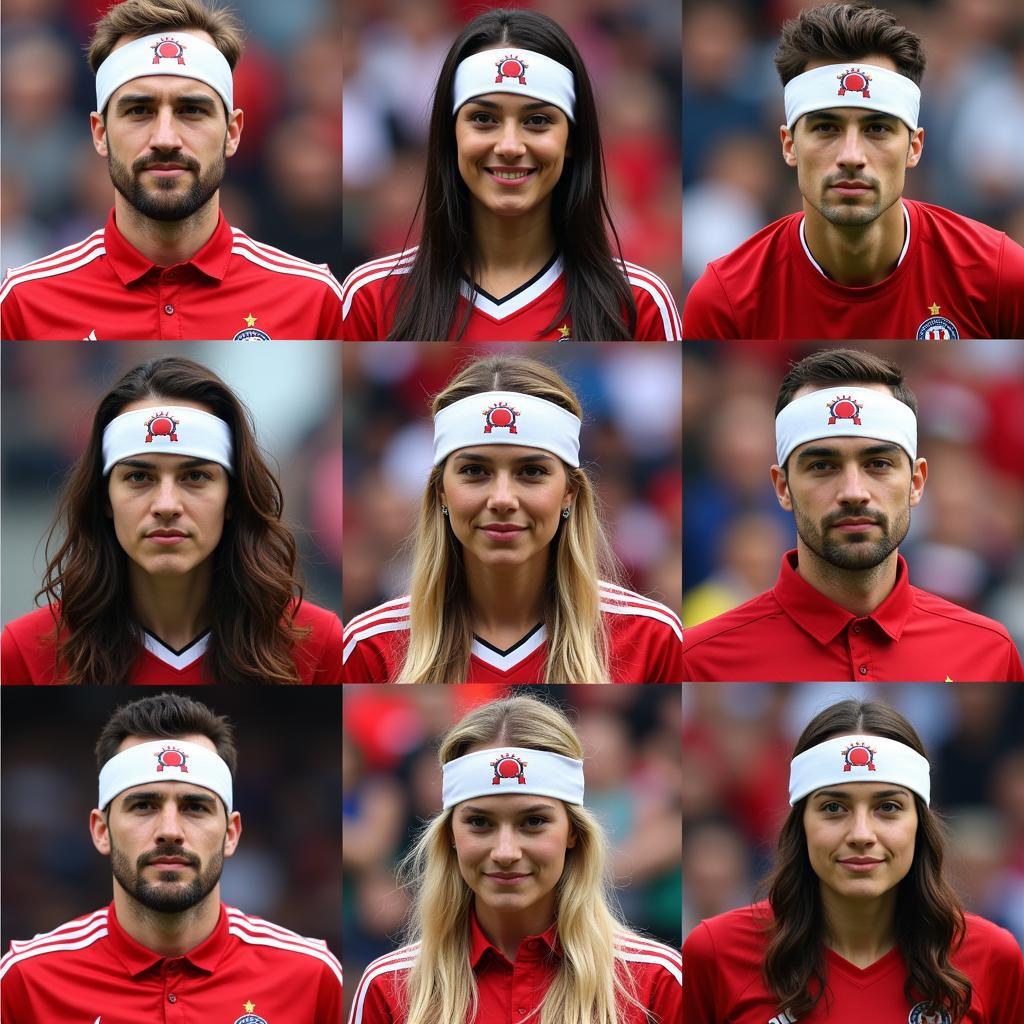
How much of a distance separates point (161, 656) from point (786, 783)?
2.38m

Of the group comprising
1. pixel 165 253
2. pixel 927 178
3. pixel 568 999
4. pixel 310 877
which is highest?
pixel 927 178

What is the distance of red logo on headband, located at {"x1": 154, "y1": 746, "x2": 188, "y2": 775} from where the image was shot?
651 centimetres

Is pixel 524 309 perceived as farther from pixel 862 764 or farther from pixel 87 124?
pixel 87 124

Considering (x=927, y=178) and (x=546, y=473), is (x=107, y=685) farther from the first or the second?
(x=927, y=178)

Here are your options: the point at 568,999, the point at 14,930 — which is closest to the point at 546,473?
the point at 568,999

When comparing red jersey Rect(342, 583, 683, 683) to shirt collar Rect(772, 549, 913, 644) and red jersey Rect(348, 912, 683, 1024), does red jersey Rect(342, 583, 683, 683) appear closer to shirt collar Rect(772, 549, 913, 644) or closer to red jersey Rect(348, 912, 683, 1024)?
shirt collar Rect(772, 549, 913, 644)

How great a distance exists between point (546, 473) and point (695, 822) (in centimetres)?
187

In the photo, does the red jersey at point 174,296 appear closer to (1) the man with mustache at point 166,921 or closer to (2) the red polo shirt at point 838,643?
(1) the man with mustache at point 166,921

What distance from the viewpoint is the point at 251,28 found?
8227 millimetres

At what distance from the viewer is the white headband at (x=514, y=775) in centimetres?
631

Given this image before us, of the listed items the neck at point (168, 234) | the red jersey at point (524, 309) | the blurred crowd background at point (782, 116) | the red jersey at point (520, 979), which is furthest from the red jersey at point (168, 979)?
the blurred crowd background at point (782, 116)

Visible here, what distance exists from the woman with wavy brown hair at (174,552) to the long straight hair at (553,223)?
0.72 m

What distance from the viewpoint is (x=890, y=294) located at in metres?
6.77

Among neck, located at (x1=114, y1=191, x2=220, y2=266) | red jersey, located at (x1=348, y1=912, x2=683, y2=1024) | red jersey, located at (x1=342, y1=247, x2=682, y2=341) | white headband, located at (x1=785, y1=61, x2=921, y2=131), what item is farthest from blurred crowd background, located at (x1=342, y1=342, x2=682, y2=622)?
red jersey, located at (x1=348, y1=912, x2=683, y2=1024)
